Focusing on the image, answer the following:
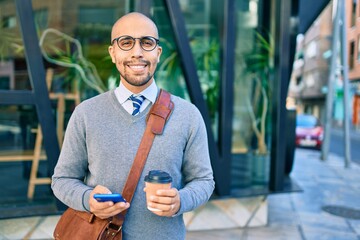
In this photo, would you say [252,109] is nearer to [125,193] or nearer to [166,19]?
[166,19]

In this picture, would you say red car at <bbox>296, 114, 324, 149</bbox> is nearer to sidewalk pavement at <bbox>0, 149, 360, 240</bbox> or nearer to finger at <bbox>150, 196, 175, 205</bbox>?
sidewalk pavement at <bbox>0, 149, 360, 240</bbox>

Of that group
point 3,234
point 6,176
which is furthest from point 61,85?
point 3,234

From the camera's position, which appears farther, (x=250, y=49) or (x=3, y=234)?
(x=250, y=49)

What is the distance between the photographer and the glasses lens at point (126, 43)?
1486 millimetres

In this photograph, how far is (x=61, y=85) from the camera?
13.9ft

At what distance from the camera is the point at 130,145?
1480 millimetres

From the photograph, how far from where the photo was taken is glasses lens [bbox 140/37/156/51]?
149 cm

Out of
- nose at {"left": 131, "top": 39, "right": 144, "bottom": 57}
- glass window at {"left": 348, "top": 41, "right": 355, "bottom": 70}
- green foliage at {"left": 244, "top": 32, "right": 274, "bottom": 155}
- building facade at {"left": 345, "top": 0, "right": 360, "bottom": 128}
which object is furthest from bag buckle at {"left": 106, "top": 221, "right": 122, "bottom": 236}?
glass window at {"left": 348, "top": 41, "right": 355, "bottom": 70}

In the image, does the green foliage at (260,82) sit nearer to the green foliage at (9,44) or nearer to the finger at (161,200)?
the green foliage at (9,44)

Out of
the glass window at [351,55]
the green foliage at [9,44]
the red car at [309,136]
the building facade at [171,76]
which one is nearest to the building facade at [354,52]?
the glass window at [351,55]

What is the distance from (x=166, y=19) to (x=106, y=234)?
314 centimetres

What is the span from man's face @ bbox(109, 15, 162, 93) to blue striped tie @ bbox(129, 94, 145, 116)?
0.20ft

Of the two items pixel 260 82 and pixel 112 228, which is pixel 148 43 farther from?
pixel 260 82

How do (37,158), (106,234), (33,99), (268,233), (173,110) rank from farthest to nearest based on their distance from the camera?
1. (268,233)
2. (37,158)
3. (33,99)
4. (173,110)
5. (106,234)
